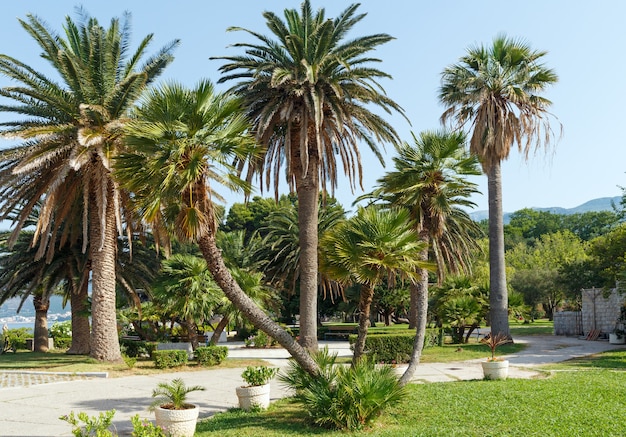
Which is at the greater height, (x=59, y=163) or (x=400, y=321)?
(x=59, y=163)

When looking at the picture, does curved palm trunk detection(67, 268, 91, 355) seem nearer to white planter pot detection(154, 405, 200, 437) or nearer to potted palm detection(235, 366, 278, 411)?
potted palm detection(235, 366, 278, 411)

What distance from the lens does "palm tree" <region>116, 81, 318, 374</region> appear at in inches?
372

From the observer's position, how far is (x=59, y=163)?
20.2 meters

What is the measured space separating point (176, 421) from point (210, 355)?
1132 centimetres

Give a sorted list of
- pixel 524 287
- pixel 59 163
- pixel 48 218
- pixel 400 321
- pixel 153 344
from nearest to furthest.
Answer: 1. pixel 48 218
2. pixel 59 163
3. pixel 153 344
4. pixel 400 321
5. pixel 524 287

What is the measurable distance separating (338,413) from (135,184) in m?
5.44

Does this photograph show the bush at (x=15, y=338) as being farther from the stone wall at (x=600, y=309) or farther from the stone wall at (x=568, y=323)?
the stone wall at (x=568, y=323)

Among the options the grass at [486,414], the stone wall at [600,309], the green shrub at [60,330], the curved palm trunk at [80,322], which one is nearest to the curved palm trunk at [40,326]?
the green shrub at [60,330]

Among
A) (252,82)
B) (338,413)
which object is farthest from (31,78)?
(338,413)

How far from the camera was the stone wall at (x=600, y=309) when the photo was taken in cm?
3009

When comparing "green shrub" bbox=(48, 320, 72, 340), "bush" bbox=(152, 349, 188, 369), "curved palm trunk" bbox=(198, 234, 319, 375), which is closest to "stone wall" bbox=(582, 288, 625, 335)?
"bush" bbox=(152, 349, 188, 369)

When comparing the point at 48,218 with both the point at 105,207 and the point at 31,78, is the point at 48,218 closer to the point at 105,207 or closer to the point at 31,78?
the point at 105,207

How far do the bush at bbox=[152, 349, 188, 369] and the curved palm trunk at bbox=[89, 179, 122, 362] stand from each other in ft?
4.83

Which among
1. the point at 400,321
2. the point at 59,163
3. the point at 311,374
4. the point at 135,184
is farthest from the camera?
the point at 400,321
